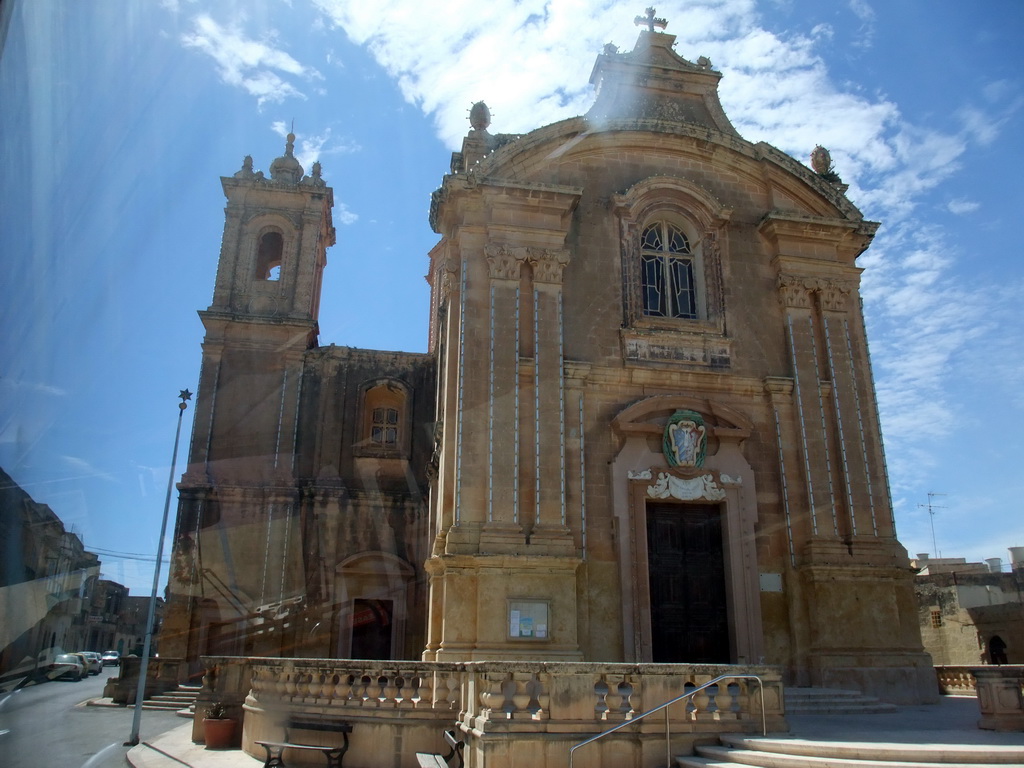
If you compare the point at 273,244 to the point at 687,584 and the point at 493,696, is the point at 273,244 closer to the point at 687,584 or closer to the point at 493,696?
the point at 687,584

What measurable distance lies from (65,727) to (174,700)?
34.3 feet

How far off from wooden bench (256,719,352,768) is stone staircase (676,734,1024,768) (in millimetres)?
4050

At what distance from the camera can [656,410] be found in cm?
1598

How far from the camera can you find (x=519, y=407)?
50.4 feet

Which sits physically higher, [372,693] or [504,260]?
[504,260]

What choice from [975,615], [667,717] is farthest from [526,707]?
[975,615]

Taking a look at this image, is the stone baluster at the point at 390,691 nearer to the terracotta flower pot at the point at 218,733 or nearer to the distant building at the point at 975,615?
the terracotta flower pot at the point at 218,733

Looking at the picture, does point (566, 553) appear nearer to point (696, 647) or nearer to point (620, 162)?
point (696, 647)

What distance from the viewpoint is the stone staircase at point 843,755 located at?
23.7 feet

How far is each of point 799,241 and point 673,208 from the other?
9.29 feet

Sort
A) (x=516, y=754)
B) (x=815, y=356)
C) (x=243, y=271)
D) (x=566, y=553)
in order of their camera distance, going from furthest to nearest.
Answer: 1. (x=243, y=271)
2. (x=815, y=356)
3. (x=566, y=553)
4. (x=516, y=754)

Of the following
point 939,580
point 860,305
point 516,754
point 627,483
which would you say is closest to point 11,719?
point 516,754

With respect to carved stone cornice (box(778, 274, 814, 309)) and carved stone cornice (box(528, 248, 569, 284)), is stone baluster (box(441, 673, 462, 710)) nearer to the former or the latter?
carved stone cornice (box(528, 248, 569, 284))

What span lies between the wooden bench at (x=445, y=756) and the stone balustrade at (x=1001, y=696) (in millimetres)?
6074
